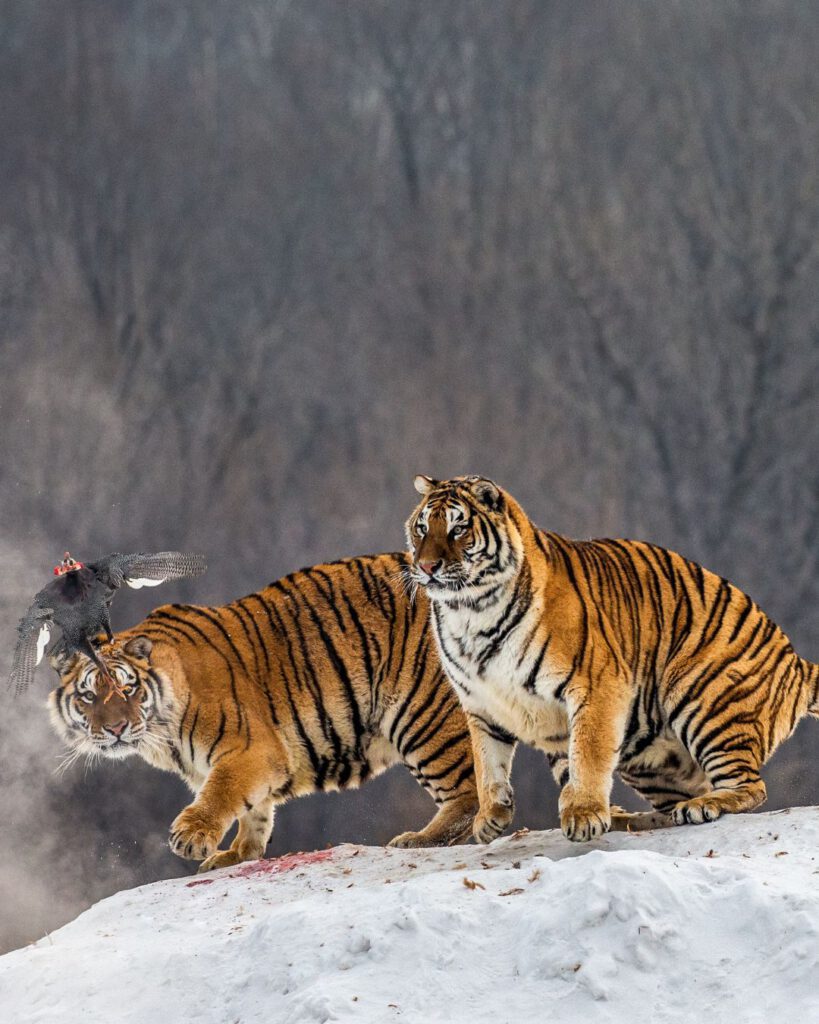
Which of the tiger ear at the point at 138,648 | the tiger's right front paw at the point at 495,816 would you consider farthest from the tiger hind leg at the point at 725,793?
the tiger ear at the point at 138,648

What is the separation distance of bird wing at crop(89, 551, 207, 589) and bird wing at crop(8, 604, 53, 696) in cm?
35

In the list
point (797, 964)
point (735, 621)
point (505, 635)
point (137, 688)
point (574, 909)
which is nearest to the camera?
point (797, 964)

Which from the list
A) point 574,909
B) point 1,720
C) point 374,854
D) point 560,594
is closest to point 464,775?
point 374,854

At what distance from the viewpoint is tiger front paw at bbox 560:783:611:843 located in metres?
6.09

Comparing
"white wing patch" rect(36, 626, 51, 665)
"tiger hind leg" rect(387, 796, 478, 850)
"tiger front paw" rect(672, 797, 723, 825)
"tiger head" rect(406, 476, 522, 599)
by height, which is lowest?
"tiger hind leg" rect(387, 796, 478, 850)

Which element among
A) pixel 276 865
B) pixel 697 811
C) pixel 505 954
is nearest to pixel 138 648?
pixel 276 865

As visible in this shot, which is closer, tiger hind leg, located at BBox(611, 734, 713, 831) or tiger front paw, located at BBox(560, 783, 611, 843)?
tiger front paw, located at BBox(560, 783, 611, 843)

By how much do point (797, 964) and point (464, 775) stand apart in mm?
3144

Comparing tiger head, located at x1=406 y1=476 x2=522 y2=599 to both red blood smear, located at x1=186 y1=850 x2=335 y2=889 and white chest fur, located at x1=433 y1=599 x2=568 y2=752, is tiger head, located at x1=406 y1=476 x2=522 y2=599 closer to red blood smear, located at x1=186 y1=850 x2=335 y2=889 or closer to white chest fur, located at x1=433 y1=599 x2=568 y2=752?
white chest fur, located at x1=433 y1=599 x2=568 y2=752

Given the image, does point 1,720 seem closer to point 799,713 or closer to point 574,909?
point 799,713

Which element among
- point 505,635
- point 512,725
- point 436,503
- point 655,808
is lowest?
point 655,808

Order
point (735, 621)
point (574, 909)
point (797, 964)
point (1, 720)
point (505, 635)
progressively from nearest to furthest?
point (797, 964) < point (574, 909) < point (505, 635) < point (735, 621) < point (1, 720)

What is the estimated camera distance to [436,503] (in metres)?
6.61

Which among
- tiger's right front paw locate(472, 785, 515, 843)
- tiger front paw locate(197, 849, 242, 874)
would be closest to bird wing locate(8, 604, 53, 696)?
tiger front paw locate(197, 849, 242, 874)
